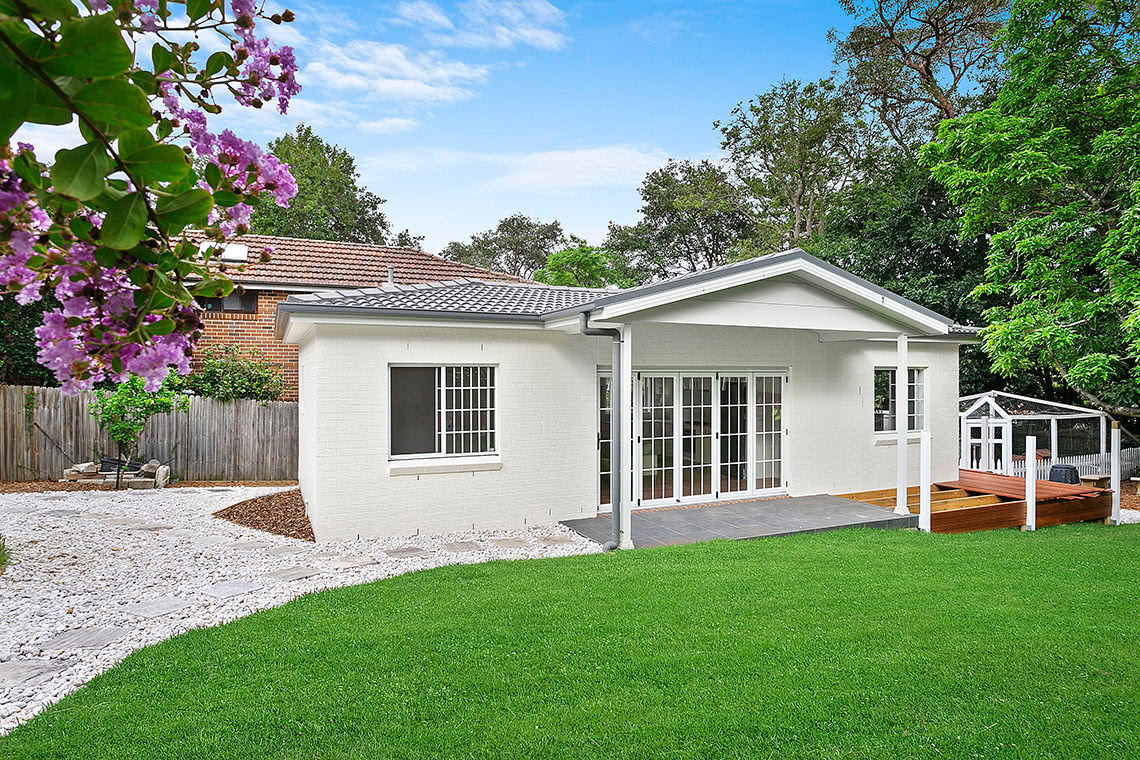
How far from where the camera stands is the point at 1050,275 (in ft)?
38.4

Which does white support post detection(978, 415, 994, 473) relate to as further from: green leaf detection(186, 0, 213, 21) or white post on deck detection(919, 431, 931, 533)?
green leaf detection(186, 0, 213, 21)

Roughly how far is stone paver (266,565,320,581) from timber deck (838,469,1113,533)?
8.07 metres

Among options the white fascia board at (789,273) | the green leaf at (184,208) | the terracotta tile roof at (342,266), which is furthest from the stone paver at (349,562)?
the terracotta tile roof at (342,266)

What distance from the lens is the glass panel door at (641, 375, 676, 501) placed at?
10359 mm

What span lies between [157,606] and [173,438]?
8459mm

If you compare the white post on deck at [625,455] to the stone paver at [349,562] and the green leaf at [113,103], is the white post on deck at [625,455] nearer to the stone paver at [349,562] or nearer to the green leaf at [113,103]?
the stone paver at [349,562]

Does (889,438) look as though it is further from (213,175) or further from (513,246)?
(513,246)

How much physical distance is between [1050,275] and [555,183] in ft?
80.8

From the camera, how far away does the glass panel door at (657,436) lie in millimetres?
10359

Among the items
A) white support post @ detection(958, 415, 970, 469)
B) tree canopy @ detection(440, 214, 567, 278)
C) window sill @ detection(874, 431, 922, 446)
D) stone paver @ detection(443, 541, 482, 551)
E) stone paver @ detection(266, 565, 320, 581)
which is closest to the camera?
stone paver @ detection(266, 565, 320, 581)

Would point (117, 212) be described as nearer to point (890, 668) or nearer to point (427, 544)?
point (890, 668)

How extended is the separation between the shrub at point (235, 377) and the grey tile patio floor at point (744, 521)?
317 inches

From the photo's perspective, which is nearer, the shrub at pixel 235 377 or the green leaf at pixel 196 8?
the green leaf at pixel 196 8

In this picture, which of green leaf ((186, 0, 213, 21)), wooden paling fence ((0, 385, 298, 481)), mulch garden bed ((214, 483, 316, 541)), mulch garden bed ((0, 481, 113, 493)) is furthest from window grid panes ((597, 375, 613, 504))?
green leaf ((186, 0, 213, 21))
